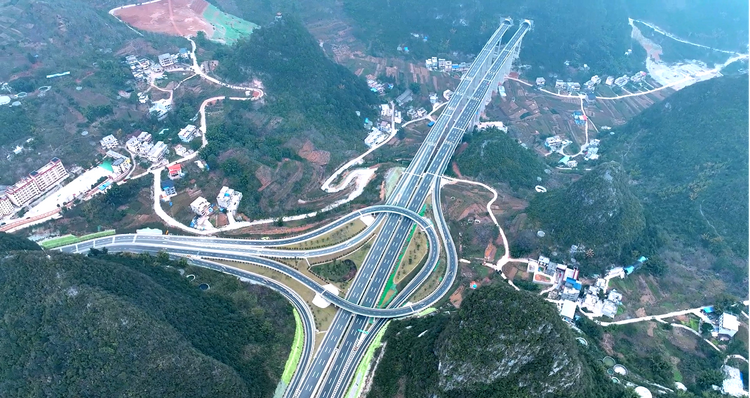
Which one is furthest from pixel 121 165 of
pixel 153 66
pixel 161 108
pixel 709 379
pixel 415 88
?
pixel 709 379

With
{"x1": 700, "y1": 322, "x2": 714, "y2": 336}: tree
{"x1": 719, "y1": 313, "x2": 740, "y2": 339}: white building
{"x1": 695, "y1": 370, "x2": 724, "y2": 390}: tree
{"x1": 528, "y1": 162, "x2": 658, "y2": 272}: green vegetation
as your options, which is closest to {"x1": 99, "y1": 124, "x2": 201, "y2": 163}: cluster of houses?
{"x1": 528, "y1": 162, "x2": 658, "y2": 272}: green vegetation

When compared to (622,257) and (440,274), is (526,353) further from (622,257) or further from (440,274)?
(622,257)

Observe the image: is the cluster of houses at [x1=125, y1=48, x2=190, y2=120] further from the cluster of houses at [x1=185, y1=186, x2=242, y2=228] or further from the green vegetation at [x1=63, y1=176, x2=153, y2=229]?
the cluster of houses at [x1=185, y1=186, x2=242, y2=228]

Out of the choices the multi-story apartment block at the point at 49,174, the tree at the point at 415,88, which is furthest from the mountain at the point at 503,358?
the tree at the point at 415,88

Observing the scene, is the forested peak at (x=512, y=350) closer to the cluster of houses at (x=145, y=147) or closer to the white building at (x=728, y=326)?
the white building at (x=728, y=326)

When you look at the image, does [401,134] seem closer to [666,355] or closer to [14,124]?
[666,355]
